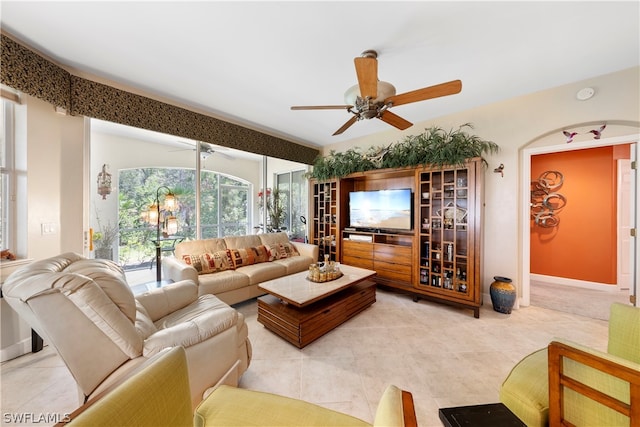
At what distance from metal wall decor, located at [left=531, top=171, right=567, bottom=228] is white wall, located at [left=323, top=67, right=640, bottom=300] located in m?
1.68

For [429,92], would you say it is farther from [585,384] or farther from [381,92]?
[585,384]

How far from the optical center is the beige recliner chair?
1.05 metres

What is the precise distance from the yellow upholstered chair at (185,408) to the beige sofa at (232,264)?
202 centimetres

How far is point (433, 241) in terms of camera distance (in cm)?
324

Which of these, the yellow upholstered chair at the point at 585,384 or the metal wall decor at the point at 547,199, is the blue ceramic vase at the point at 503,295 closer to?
the yellow upholstered chair at the point at 585,384

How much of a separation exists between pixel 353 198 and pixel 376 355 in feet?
8.88

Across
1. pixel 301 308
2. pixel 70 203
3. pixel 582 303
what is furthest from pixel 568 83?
pixel 70 203

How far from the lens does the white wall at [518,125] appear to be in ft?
8.05

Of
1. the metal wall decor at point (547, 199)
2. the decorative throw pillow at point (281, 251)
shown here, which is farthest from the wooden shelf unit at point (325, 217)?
the metal wall decor at point (547, 199)

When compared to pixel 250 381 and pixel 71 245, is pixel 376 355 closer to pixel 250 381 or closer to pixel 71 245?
pixel 250 381

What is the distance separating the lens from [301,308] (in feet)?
7.74

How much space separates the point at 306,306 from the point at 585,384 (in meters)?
1.94

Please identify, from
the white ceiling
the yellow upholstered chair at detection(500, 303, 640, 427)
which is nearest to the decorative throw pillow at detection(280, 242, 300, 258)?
the white ceiling

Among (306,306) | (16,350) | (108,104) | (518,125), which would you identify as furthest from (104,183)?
(518,125)
